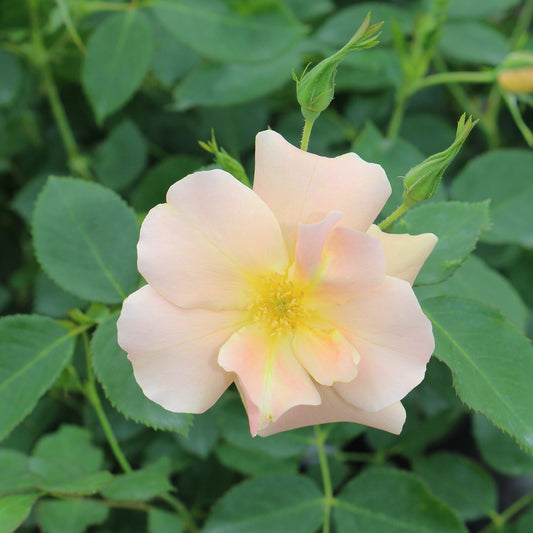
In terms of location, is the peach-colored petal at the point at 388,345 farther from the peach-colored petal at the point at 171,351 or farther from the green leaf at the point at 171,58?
the green leaf at the point at 171,58

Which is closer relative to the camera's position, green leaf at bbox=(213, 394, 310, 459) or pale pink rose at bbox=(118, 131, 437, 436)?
pale pink rose at bbox=(118, 131, 437, 436)

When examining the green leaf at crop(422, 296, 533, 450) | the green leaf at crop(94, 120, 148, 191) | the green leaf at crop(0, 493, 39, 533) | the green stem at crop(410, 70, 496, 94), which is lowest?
the green leaf at crop(0, 493, 39, 533)

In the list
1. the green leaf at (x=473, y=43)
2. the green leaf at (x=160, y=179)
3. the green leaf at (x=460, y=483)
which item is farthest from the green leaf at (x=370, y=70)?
the green leaf at (x=460, y=483)

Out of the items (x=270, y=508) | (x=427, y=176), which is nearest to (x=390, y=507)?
(x=270, y=508)

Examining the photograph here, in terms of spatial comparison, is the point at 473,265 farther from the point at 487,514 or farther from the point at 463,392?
the point at 487,514

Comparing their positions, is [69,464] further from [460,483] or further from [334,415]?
[460,483]

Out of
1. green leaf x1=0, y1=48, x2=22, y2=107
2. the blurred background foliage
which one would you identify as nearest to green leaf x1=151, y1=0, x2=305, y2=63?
the blurred background foliage

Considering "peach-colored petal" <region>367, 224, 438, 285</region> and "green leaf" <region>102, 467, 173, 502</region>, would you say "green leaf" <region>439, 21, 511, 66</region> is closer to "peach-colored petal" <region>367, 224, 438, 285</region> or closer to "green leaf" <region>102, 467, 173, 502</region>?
"peach-colored petal" <region>367, 224, 438, 285</region>
